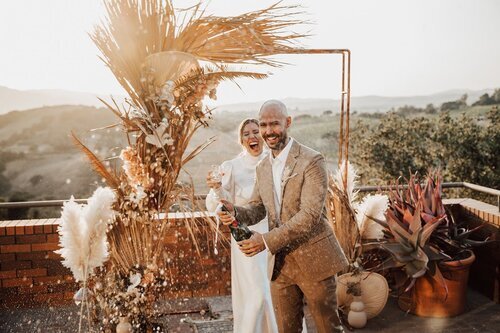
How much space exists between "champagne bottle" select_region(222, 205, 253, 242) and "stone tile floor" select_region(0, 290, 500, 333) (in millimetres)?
1571

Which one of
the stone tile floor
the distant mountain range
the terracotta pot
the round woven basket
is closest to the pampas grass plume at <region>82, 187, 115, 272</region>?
the stone tile floor

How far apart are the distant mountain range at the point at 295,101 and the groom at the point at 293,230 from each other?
14.7m

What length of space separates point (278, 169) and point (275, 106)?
381 millimetres

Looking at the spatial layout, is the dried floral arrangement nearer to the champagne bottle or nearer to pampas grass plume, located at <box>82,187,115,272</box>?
pampas grass plume, located at <box>82,187,115,272</box>

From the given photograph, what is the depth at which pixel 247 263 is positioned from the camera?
3.91m

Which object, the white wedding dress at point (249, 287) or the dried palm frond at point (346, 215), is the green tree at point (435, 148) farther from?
the white wedding dress at point (249, 287)

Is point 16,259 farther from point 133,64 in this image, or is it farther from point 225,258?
point 133,64

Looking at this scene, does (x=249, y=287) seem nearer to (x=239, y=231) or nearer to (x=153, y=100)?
(x=239, y=231)

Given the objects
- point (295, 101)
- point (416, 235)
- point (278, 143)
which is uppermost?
point (295, 101)

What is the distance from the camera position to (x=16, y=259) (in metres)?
4.81

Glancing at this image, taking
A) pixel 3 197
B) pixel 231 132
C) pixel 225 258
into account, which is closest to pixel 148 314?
pixel 225 258

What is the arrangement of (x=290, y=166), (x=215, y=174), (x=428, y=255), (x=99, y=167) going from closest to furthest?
(x=290, y=166)
(x=99, y=167)
(x=215, y=174)
(x=428, y=255)

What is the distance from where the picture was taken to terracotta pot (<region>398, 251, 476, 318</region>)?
439cm

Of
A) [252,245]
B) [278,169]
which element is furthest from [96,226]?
[278,169]
